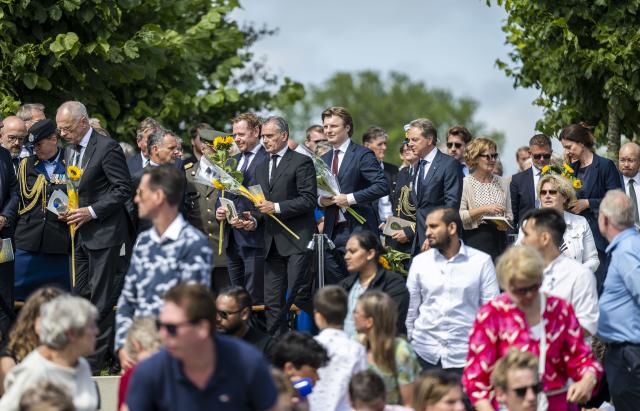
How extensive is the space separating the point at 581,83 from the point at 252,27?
7851mm

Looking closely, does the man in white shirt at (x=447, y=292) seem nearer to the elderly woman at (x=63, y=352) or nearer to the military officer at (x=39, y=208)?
the elderly woman at (x=63, y=352)

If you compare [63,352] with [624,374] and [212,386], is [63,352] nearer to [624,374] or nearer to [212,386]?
[212,386]

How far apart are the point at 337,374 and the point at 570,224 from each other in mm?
3116

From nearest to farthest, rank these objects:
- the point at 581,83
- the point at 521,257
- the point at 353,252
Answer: the point at 521,257 → the point at 353,252 → the point at 581,83

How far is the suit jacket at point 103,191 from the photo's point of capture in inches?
434

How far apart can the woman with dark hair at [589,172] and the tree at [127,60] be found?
200 inches

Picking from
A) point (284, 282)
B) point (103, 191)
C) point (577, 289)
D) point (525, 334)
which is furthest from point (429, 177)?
point (525, 334)

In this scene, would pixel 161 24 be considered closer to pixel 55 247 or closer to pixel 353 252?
pixel 55 247

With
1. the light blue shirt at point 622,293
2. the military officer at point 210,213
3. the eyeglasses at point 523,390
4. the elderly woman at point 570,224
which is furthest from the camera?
the military officer at point 210,213

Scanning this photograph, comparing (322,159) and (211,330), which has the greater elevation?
(322,159)

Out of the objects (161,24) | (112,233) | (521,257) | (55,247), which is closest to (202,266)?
(521,257)

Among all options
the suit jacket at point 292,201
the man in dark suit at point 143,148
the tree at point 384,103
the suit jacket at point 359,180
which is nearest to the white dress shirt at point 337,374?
the suit jacket at point 292,201

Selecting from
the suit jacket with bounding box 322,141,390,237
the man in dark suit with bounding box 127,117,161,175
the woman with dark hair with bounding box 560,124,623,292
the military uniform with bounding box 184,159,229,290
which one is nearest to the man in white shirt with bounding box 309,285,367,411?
the suit jacket with bounding box 322,141,390,237

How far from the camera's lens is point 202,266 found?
741cm
